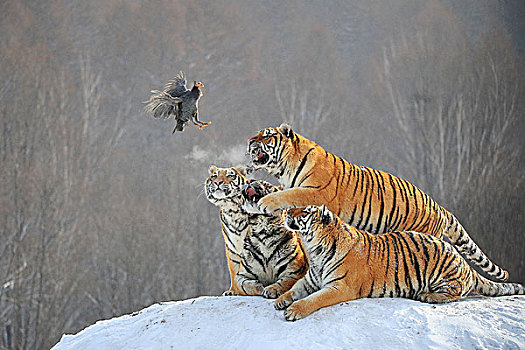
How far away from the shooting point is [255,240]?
9.27ft

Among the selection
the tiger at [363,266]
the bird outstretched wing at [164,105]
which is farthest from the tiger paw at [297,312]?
the bird outstretched wing at [164,105]

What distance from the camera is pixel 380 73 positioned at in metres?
8.55

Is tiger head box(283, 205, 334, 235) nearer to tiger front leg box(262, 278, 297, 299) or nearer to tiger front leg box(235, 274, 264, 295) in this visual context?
tiger front leg box(262, 278, 297, 299)

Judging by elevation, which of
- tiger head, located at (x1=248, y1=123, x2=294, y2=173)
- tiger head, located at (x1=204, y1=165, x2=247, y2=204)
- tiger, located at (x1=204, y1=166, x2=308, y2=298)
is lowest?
tiger, located at (x1=204, y1=166, x2=308, y2=298)

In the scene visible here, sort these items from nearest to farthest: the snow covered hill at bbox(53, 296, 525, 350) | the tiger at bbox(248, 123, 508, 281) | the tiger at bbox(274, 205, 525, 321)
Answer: the snow covered hill at bbox(53, 296, 525, 350) → the tiger at bbox(274, 205, 525, 321) → the tiger at bbox(248, 123, 508, 281)

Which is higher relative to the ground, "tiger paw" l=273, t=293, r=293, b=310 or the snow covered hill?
"tiger paw" l=273, t=293, r=293, b=310

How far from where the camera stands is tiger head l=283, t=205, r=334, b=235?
2.53 meters

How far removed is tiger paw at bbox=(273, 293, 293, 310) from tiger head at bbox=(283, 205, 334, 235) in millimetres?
318

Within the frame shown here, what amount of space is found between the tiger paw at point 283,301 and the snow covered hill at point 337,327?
0.03 m

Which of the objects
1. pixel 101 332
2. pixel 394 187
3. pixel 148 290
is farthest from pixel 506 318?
pixel 148 290

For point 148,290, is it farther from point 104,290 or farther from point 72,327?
point 72,327

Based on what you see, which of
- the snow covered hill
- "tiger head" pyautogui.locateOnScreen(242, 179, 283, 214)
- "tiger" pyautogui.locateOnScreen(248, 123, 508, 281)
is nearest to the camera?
the snow covered hill

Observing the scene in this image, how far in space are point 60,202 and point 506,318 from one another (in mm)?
6314

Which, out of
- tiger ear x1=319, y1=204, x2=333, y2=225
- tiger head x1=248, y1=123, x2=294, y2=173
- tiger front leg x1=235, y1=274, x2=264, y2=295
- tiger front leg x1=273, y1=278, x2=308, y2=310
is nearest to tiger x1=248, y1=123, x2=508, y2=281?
tiger head x1=248, y1=123, x2=294, y2=173
